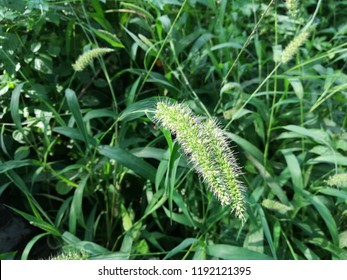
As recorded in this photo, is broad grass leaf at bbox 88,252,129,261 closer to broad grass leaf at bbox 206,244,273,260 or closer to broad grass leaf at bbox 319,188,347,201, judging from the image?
broad grass leaf at bbox 206,244,273,260

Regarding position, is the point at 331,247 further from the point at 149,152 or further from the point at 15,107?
the point at 15,107

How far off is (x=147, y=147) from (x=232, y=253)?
53 centimetres

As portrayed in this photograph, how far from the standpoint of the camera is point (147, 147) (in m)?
1.83

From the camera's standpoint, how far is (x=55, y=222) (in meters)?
1.82

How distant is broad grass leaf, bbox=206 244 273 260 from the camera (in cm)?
158

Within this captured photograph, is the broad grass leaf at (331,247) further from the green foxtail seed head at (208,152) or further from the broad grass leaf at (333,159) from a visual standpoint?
the green foxtail seed head at (208,152)

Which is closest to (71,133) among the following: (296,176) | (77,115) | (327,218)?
(77,115)

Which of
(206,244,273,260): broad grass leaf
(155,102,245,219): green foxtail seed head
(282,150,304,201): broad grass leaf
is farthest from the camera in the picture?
(282,150,304,201): broad grass leaf

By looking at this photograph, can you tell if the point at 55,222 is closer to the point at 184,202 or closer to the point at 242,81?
the point at 184,202

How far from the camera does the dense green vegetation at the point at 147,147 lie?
5.63 feet

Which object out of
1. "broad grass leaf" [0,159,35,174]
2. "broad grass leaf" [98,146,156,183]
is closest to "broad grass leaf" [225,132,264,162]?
"broad grass leaf" [98,146,156,183]

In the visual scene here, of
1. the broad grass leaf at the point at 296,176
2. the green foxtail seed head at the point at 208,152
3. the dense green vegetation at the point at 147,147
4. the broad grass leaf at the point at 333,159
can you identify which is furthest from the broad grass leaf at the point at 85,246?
the broad grass leaf at the point at 333,159

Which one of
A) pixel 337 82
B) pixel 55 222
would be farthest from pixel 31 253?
pixel 337 82
